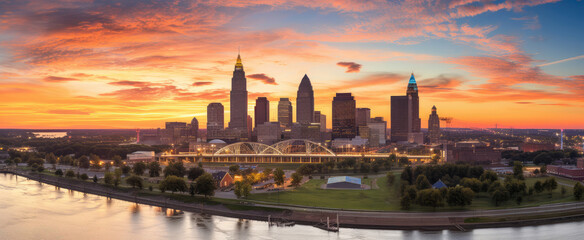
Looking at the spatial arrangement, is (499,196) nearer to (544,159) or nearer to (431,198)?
(431,198)

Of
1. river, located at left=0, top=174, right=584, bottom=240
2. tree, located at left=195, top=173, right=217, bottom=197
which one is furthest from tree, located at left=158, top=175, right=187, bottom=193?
river, located at left=0, top=174, right=584, bottom=240

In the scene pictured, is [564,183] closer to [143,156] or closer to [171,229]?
[171,229]

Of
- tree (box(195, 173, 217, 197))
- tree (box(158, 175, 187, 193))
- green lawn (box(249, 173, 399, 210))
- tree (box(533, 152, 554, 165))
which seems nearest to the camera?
green lawn (box(249, 173, 399, 210))

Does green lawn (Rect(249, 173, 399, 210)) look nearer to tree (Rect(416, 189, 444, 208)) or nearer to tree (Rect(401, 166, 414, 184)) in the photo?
A: tree (Rect(416, 189, 444, 208))

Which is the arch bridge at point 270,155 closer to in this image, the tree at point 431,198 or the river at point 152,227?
the river at point 152,227

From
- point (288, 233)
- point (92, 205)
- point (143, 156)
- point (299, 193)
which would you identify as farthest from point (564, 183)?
point (143, 156)

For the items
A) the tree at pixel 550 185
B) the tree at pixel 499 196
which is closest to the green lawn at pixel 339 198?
the tree at pixel 499 196
